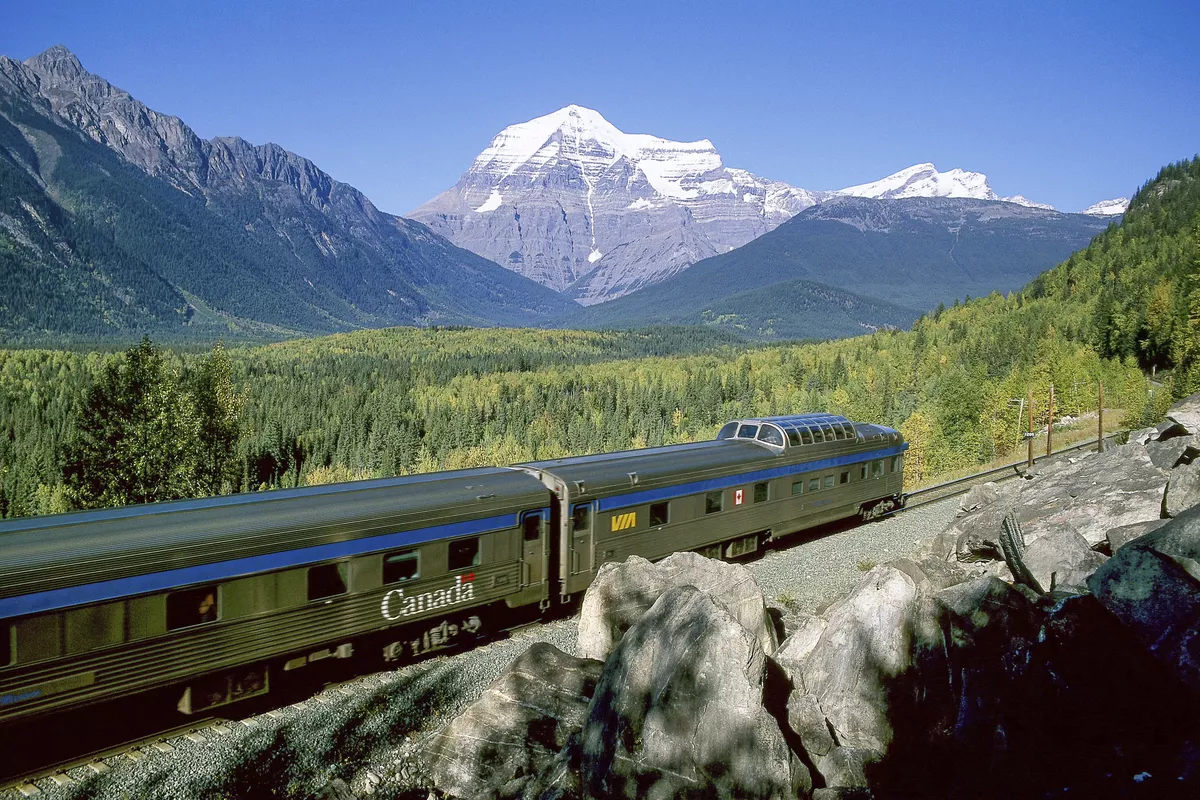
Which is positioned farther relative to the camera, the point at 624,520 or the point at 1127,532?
the point at 624,520

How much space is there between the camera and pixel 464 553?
49.3 ft

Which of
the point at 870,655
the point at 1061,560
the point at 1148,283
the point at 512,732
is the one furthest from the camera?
the point at 1148,283

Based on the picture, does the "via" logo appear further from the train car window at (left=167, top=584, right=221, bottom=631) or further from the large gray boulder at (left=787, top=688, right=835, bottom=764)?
the train car window at (left=167, top=584, right=221, bottom=631)

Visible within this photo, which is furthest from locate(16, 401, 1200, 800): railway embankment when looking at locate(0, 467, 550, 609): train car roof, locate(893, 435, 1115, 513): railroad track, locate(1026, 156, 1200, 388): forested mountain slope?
locate(1026, 156, 1200, 388): forested mountain slope

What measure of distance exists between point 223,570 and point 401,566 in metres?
3.18

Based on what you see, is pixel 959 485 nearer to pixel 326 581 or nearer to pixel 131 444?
pixel 326 581

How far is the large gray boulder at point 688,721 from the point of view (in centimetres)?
808

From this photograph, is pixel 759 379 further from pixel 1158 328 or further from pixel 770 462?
pixel 770 462

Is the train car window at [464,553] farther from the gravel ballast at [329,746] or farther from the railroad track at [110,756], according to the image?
the railroad track at [110,756]

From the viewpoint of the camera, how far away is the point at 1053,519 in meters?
15.1

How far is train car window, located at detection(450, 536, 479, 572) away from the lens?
48.7 feet

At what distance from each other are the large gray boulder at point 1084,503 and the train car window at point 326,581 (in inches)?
456

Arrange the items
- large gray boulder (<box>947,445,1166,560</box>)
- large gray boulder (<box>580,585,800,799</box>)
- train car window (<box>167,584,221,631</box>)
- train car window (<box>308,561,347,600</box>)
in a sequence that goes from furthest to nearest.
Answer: large gray boulder (<box>947,445,1166,560</box>), train car window (<box>308,561,347,600</box>), train car window (<box>167,584,221,631</box>), large gray boulder (<box>580,585,800,799</box>)

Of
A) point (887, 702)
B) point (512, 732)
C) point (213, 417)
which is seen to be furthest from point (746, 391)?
point (887, 702)
